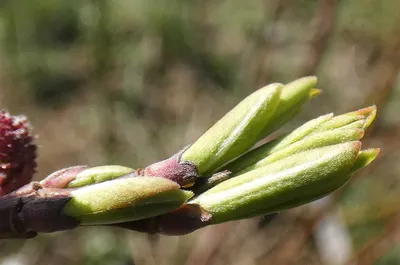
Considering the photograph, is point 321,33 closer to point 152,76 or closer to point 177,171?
point 177,171

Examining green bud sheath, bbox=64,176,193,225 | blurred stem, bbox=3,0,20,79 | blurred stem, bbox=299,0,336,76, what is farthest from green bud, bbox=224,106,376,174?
blurred stem, bbox=3,0,20,79

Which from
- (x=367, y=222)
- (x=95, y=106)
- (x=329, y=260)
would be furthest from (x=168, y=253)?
(x=95, y=106)

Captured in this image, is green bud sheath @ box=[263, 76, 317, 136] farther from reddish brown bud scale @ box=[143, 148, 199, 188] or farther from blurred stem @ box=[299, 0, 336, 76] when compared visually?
blurred stem @ box=[299, 0, 336, 76]

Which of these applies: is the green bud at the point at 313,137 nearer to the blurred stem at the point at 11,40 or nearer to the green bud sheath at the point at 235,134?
the green bud sheath at the point at 235,134

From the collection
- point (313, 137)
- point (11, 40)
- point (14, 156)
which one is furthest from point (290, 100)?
point (11, 40)

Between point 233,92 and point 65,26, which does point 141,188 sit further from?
point 65,26
